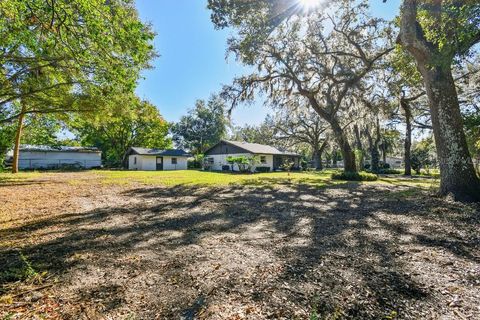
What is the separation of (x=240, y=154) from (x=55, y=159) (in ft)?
84.5

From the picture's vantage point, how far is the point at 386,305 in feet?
7.84

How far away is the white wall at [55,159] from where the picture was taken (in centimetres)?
3322

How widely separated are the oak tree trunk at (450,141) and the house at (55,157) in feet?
130

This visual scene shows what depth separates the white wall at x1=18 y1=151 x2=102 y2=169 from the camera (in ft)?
109

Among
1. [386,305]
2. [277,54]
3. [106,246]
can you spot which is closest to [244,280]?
[386,305]

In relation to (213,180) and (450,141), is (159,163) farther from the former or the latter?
(450,141)

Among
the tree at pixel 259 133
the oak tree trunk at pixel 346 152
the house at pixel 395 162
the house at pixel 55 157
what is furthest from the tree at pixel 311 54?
the house at pixel 395 162

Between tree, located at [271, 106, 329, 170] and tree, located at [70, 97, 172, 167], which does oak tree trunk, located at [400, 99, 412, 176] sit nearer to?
tree, located at [271, 106, 329, 170]

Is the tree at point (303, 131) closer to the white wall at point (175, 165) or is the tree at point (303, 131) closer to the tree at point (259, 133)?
the tree at point (259, 133)

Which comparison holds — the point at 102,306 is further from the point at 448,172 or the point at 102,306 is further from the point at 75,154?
the point at 75,154

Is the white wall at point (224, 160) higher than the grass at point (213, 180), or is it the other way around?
the white wall at point (224, 160)

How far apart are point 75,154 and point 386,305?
41958 millimetres

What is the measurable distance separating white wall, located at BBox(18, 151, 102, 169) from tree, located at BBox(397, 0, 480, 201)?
39.7 meters

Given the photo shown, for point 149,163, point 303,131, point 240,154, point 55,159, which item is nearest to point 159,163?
point 149,163
